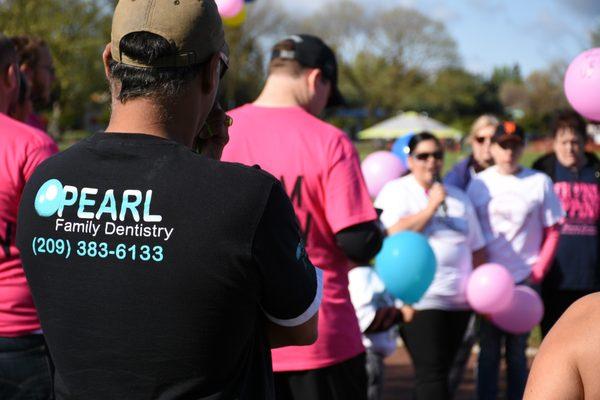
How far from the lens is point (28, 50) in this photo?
14.4 feet

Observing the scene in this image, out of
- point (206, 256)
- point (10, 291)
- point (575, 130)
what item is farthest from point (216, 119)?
point (575, 130)

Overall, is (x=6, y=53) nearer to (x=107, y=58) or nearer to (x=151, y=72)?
(x=107, y=58)

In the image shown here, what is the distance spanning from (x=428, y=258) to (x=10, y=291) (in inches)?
85.6

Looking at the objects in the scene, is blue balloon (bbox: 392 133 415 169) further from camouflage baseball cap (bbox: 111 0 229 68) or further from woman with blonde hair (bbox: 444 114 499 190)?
camouflage baseball cap (bbox: 111 0 229 68)

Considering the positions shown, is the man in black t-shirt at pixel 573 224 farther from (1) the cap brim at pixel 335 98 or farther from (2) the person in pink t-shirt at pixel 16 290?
(2) the person in pink t-shirt at pixel 16 290

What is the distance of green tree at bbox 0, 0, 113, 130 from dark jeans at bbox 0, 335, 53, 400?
27.5 meters

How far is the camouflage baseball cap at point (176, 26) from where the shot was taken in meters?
1.69

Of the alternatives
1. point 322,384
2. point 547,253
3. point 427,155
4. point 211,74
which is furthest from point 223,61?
point 547,253

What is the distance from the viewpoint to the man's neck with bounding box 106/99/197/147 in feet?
5.63

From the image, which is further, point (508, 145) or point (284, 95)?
point (508, 145)

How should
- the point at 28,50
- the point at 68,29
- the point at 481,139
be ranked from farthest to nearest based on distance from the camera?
the point at 68,29
the point at 481,139
the point at 28,50

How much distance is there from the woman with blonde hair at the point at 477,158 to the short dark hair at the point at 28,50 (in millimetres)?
2933

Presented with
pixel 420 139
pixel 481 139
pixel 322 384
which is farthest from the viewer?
pixel 481 139

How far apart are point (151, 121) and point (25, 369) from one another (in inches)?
64.9
